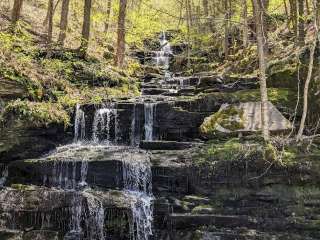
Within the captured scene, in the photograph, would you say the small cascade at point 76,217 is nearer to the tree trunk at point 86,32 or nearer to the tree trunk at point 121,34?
the tree trunk at point 86,32

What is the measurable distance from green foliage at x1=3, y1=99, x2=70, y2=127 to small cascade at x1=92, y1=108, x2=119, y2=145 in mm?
1015

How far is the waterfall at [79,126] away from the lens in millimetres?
14391

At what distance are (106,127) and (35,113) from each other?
7.86 feet

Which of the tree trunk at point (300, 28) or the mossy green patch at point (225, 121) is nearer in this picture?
the mossy green patch at point (225, 121)

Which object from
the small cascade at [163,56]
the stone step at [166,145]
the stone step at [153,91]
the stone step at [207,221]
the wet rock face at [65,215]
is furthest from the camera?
the small cascade at [163,56]

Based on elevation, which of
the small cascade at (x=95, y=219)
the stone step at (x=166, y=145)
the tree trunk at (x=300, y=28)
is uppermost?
the tree trunk at (x=300, y=28)

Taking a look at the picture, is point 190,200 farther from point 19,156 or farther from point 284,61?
point 284,61

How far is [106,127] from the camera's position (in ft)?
47.5

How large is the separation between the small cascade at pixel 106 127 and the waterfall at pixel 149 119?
1003 millimetres

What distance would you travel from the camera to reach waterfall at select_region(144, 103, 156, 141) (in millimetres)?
14148

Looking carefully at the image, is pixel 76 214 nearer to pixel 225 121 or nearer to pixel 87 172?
pixel 87 172

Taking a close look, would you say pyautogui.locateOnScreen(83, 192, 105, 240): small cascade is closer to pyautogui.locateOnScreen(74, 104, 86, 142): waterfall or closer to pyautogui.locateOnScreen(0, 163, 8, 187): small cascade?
pyautogui.locateOnScreen(0, 163, 8, 187): small cascade

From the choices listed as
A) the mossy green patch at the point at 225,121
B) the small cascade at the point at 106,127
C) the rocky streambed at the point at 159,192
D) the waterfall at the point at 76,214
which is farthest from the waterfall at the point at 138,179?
the small cascade at the point at 106,127

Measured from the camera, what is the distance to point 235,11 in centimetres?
2456
